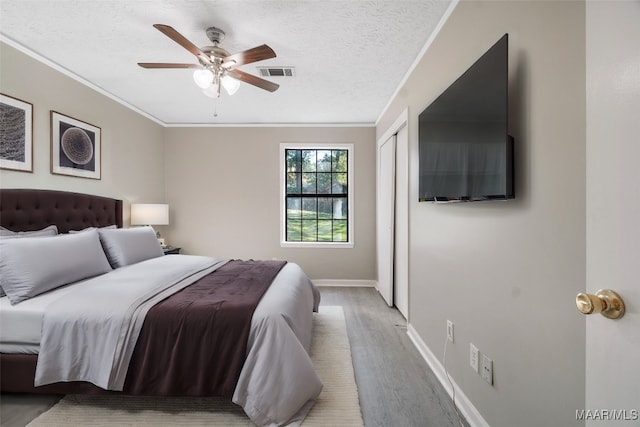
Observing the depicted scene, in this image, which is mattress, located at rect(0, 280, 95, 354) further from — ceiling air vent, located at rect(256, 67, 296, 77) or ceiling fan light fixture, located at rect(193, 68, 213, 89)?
ceiling air vent, located at rect(256, 67, 296, 77)

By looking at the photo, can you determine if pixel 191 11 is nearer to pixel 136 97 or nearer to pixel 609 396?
pixel 136 97

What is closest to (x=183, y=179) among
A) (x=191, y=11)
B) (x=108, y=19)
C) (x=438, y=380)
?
(x=108, y=19)

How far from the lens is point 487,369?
1.43m

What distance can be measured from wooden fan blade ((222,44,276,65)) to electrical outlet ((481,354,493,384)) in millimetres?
2216

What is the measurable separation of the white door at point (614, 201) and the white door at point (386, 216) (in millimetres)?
2756

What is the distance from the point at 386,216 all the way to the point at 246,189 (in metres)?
2.21

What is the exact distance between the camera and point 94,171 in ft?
9.96

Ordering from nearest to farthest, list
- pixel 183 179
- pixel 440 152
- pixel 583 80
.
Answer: pixel 583 80 → pixel 440 152 → pixel 183 179

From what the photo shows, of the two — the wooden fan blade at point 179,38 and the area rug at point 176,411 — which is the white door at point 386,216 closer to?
the area rug at point 176,411

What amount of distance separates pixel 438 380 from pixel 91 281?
2.57 meters

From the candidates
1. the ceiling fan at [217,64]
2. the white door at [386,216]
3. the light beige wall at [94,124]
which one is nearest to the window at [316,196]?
the white door at [386,216]

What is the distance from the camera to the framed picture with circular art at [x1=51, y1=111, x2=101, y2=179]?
260 cm

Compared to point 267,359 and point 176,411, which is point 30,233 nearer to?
point 176,411

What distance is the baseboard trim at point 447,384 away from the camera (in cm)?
153
